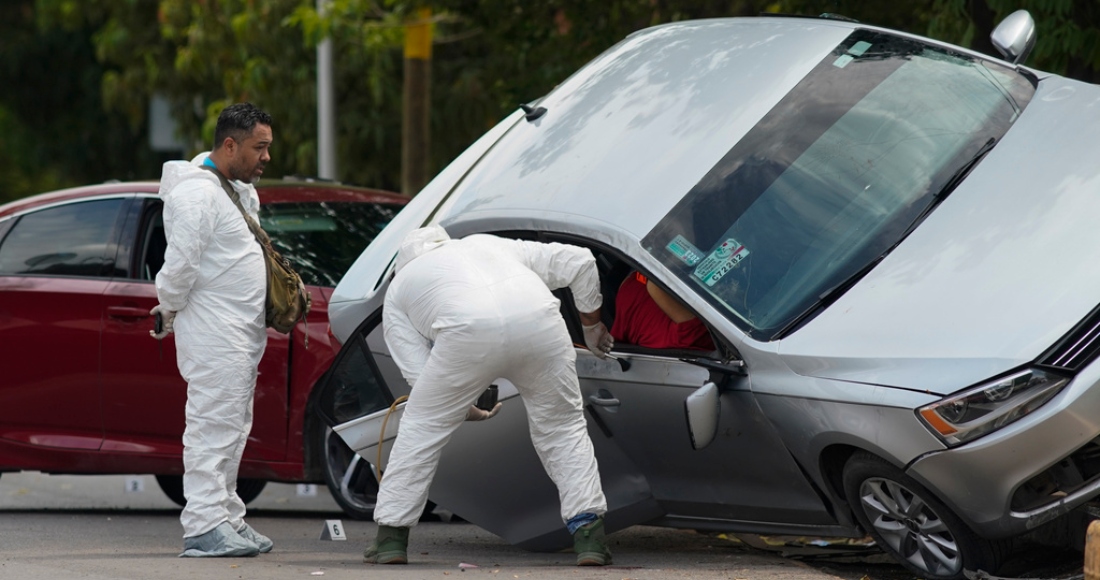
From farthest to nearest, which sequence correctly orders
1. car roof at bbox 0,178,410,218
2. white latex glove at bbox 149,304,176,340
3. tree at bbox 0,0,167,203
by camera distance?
Answer: 1. tree at bbox 0,0,167,203
2. car roof at bbox 0,178,410,218
3. white latex glove at bbox 149,304,176,340

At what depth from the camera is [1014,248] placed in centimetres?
532

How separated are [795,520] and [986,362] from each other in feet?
3.56

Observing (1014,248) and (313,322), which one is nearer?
(1014,248)

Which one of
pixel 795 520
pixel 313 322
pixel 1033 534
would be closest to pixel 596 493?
pixel 795 520

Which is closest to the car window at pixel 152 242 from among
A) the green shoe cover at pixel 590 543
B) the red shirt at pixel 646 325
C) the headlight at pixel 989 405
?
the red shirt at pixel 646 325

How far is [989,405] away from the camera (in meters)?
4.86

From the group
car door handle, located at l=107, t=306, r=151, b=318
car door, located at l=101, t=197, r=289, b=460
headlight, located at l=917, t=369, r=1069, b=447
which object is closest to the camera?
headlight, located at l=917, t=369, r=1069, b=447

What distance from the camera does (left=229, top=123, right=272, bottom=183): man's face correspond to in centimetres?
625

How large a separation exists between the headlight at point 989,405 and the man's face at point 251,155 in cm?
282

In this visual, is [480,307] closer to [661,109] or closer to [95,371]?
[661,109]

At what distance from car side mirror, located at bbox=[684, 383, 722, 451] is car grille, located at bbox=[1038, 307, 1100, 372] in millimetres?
1105

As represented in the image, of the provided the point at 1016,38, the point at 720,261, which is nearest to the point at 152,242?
the point at 720,261

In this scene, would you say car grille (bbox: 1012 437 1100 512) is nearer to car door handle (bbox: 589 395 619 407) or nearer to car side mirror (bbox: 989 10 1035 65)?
car door handle (bbox: 589 395 619 407)

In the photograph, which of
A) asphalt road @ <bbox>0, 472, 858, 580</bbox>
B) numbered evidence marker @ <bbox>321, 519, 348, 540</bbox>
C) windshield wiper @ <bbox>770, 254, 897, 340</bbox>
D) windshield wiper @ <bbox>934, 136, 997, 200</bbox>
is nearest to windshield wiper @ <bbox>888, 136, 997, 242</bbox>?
windshield wiper @ <bbox>934, 136, 997, 200</bbox>
